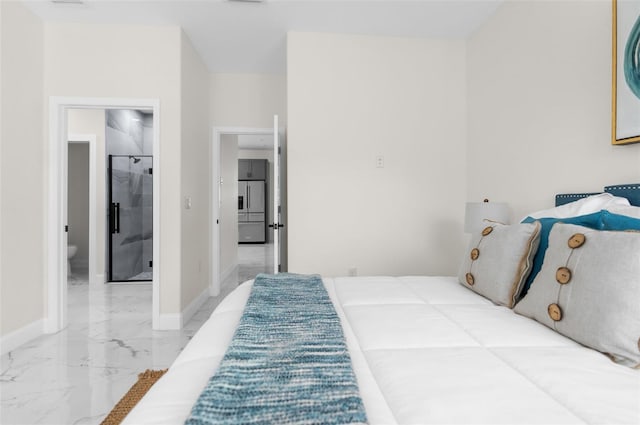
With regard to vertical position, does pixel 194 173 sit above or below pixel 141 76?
below

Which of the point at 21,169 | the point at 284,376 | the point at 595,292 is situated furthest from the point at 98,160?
the point at 595,292

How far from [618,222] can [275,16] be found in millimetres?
2825

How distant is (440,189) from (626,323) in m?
2.54

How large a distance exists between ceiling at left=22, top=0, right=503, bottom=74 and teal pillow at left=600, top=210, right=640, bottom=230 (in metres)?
2.19

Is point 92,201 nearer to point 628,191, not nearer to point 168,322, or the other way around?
point 168,322

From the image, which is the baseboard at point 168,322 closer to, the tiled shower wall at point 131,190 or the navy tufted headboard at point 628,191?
the tiled shower wall at point 131,190

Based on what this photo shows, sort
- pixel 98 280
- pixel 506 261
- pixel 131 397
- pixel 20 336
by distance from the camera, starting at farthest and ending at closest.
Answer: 1. pixel 98 280
2. pixel 20 336
3. pixel 131 397
4. pixel 506 261

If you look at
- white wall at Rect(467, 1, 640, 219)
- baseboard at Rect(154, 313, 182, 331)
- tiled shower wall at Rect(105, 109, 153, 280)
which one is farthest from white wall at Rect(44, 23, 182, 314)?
white wall at Rect(467, 1, 640, 219)

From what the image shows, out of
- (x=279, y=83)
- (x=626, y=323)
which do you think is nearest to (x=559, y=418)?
(x=626, y=323)

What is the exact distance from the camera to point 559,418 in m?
0.68

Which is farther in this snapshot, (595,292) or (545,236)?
(545,236)

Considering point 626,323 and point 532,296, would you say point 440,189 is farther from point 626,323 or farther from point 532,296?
point 626,323

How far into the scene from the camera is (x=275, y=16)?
9.77 feet

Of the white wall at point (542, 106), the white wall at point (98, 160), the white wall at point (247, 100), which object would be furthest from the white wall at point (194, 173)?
the white wall at point (542, 106)
